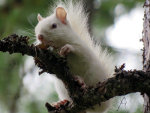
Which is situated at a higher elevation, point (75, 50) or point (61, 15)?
point (61, 15)

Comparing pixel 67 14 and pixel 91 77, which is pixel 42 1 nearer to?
pixel 67 14

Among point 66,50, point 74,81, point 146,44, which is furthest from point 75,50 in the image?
point 146,44

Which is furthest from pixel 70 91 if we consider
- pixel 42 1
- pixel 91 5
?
pixel 91 5

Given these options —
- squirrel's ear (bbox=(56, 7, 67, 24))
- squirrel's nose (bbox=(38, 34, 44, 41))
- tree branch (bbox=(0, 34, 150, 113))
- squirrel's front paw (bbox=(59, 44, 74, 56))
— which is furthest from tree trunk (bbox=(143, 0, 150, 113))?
squirrel's nose (bbox=(38, 34, 44, 41))

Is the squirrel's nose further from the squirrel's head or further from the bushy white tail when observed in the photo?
the bushy white tail

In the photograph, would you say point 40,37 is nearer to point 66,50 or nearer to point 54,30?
point 54,30

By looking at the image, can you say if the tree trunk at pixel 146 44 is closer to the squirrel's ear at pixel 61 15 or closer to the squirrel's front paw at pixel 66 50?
the squirrel's front paw at pixel 66 50
